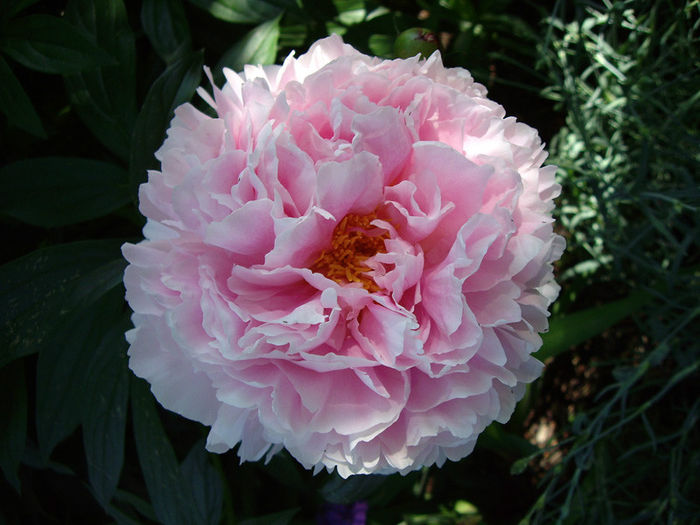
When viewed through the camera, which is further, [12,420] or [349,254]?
[12,420]

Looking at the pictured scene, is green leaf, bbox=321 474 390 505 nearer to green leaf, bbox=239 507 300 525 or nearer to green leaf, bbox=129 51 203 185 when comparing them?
green leaf, bbox=239 507 300 525

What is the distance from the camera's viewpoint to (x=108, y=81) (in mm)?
597

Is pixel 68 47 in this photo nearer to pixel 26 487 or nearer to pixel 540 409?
pixel 26 487

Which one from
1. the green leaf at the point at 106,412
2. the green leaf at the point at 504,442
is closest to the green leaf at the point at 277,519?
the green leaf at the point at 106,412

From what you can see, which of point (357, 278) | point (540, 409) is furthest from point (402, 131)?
point (540, 409)

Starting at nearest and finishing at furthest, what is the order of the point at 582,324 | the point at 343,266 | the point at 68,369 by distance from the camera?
the point at 343,266
the point at 68,369
the point at 582,324

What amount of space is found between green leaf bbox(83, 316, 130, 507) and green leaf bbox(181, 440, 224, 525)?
0.08 m

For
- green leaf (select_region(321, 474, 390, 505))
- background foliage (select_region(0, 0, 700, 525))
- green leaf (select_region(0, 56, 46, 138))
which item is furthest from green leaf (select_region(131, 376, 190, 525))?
green leaf (select_region(0, 56, 46, 138))

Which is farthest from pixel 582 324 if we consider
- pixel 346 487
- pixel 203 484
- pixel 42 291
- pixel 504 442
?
pixel 42 291

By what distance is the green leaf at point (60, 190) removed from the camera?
0.56 m

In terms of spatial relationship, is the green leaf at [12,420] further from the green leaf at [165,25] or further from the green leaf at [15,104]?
the green leaf at [165,25]

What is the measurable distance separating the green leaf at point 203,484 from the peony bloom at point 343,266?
0.21 meters

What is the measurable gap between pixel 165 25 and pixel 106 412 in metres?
0.37

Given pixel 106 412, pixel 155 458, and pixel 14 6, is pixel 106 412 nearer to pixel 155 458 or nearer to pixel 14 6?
pixel 155 458
